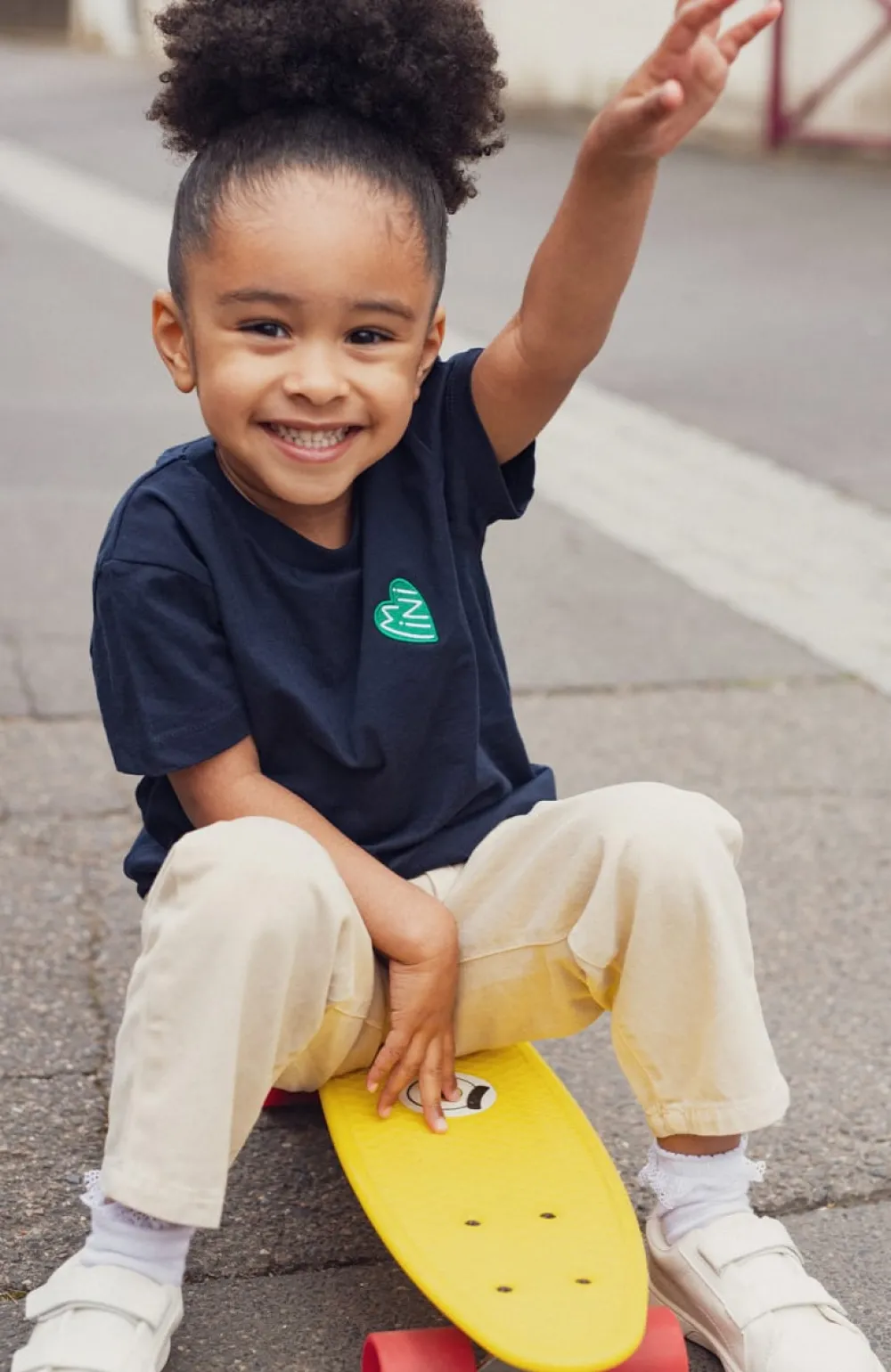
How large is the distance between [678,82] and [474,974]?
0.91m

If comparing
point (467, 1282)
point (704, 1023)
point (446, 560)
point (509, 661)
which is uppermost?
point (446, 560)

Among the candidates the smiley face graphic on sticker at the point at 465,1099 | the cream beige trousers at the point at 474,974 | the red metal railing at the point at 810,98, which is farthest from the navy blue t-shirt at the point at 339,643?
the red metal railing at the point at 810,98

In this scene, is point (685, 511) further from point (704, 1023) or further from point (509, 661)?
point (704, 1023)

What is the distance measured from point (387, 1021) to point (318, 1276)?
0.27 m

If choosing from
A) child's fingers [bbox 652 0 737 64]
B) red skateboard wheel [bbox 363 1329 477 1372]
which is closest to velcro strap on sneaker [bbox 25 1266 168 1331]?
red skateboard wheel [bbox 363 1329 477 1372]

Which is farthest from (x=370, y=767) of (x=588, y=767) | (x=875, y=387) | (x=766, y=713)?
(x=875, y=387)

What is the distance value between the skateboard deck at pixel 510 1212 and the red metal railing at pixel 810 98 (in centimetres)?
997

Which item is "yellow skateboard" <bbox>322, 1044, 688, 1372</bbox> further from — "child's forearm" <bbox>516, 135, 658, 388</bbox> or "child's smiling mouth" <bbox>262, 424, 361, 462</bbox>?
"child's forearm" <bbox>516, 135, 658, 388</bbox>

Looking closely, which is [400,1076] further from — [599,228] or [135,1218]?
[599,228]

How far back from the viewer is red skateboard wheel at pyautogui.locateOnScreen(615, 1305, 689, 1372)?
1726 millimetres

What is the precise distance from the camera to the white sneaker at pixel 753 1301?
5.78 feet

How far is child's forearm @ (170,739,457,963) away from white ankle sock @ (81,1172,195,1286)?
0.35 m

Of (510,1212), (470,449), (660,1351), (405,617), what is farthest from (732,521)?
(660,1351)

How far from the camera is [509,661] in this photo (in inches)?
156
